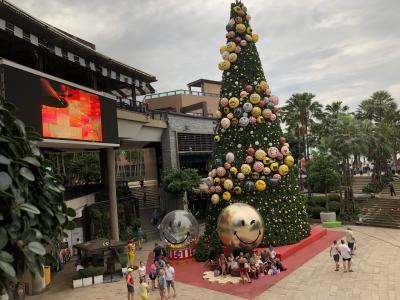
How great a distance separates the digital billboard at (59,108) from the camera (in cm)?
1562

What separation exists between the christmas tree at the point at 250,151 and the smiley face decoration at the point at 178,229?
1233 millimetres

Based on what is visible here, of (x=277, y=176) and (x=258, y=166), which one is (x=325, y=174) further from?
(x=258, y=166)

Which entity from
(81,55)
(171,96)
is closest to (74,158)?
(171,96)

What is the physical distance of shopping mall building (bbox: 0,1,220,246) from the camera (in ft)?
53.6

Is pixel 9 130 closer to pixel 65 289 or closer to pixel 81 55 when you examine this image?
pixel 65 289

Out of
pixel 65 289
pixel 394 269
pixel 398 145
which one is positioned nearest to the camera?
pixel 394 269

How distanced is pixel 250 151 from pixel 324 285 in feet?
26.2

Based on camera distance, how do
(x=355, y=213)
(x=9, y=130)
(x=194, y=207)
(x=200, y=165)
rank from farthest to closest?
(x=200, y=165) < (x=194, y=207) < (x=355, y=213) < (x=9, y=130)

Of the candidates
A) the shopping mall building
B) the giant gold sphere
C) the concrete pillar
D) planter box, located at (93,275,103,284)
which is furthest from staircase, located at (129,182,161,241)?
the giant gold sphere

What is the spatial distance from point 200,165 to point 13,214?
124 ft

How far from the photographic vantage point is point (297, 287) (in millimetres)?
14930

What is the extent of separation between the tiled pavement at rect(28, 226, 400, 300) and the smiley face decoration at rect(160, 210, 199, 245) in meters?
3.90

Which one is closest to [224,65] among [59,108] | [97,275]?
[59,108]

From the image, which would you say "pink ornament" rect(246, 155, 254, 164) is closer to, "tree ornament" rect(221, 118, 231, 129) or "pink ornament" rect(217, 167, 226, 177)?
"pink ornament" rect(217, 167, 226, 177)
